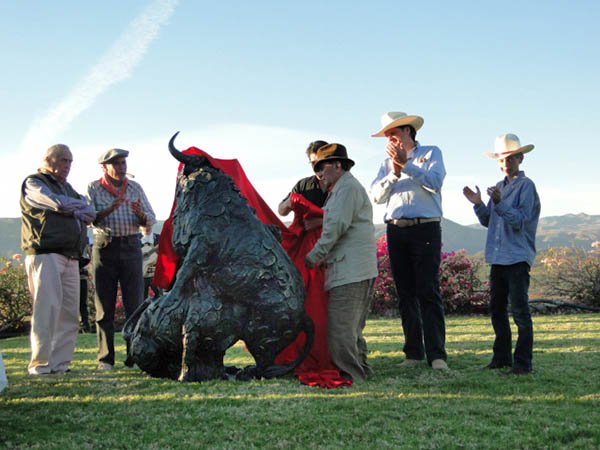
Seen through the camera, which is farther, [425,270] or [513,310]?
[425,270]

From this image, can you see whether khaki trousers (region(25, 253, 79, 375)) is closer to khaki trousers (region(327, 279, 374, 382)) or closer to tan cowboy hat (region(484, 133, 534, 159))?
khaki trousers (region(327, 279, 374, 382))

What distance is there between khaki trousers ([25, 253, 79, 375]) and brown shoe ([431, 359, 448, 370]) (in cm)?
371

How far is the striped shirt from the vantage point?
598cm

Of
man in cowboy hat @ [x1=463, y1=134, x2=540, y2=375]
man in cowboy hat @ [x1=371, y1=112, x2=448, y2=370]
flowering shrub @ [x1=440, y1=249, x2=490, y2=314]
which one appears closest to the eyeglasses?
man in cowboy hat @ [x1=371, y1=112, x2=448, y2=370]

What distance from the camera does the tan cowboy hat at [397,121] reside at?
18.1 feet

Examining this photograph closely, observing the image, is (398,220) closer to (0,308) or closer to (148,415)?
A: (148,415)

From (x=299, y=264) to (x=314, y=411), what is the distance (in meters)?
2.00

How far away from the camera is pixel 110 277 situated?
600 centimetres

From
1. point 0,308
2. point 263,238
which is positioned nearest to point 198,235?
point 263,238

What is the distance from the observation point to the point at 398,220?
5.48m

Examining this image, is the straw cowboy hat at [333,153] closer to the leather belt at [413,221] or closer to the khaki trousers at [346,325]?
the leather belt at [413,221]

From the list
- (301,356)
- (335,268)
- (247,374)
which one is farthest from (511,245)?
(247,374)

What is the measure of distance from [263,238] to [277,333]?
0.79m

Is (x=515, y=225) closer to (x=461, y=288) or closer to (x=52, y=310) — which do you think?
(x=52, y=310)
